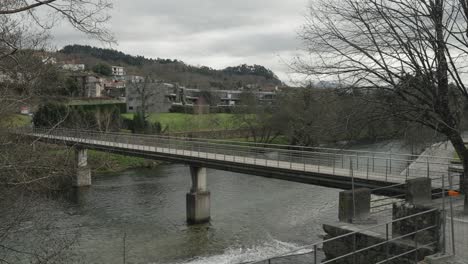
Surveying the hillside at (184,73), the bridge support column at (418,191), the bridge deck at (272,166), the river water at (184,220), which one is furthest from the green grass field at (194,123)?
the bridge support column at (418,191)

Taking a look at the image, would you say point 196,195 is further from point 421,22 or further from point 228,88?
point 228,88

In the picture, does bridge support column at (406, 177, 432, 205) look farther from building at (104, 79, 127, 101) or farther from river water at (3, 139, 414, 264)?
building at (104, 79, 127, 101)

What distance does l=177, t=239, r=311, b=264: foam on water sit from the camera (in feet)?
60.9

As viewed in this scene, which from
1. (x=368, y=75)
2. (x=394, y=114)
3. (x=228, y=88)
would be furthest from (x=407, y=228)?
(x=228, y=88)

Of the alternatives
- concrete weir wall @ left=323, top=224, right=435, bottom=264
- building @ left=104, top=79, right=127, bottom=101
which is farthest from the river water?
building @ left=104, top=79, right=127, bottom=101

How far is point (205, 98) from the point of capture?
11675 cm

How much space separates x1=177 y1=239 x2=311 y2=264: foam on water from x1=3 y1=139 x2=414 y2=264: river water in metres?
0.04

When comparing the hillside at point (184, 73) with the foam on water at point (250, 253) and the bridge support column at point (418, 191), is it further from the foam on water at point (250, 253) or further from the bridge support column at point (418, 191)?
the bridge support column at point (418, 191)

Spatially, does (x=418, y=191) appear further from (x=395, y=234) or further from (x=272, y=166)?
(x=272, y=166)

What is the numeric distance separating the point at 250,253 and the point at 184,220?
7.39 metres

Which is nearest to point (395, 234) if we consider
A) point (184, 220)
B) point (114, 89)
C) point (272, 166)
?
point (272, 166)

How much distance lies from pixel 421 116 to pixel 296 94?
29760mm

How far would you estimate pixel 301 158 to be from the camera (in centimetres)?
2192

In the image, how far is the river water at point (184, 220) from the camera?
19.8 m
